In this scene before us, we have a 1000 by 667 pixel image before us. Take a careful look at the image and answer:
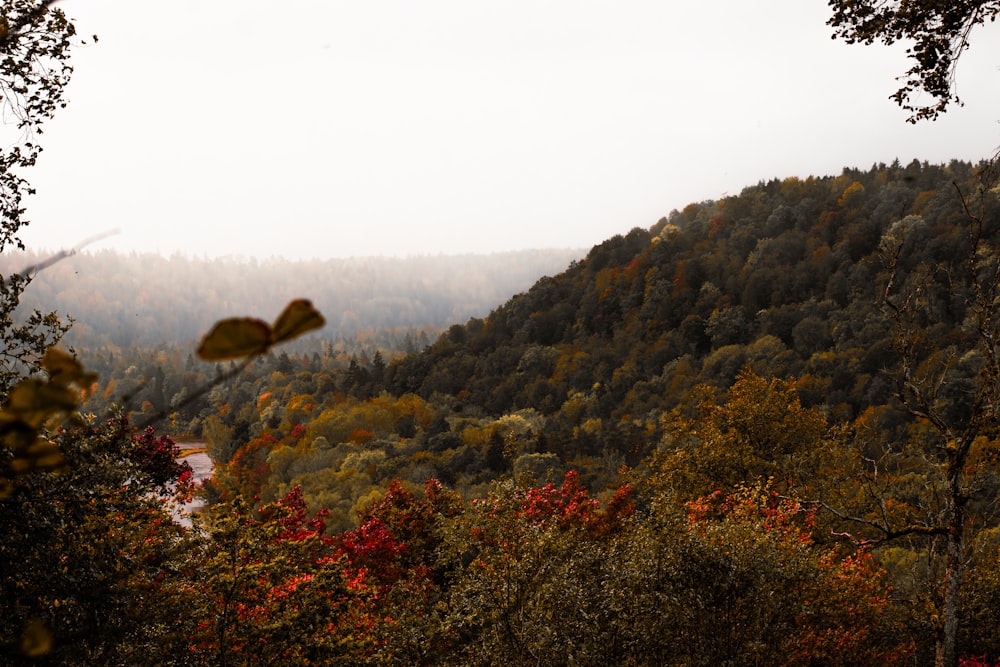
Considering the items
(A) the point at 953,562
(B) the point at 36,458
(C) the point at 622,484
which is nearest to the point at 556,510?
(A) the point at 953,562

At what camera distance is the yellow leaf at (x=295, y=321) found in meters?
0.93

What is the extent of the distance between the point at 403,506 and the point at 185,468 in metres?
6.61

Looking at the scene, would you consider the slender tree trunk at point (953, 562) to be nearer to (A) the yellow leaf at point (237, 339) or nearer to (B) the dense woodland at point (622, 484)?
(B) the dense woodland at point (622, 484)

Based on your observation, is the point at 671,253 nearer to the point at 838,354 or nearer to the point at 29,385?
the point at 838,354

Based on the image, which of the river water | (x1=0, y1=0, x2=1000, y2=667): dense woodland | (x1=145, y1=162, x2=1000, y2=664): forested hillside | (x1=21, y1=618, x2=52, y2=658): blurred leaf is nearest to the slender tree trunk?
(x1=0, y1=0, x2=1000, y2=667): dense woodland

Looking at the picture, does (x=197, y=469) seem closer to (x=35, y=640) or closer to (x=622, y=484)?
(x=622, y=484)

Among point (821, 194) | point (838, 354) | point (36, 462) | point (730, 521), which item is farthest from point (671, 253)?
point (36, 462)

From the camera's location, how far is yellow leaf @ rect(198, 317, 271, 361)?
37.5 inches

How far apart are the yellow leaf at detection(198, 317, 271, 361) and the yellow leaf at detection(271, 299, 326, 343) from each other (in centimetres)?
3

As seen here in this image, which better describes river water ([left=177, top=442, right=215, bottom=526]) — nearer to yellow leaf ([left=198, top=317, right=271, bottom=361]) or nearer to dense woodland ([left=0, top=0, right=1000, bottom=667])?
dense woodland ([left=0, top=0, right=1000, bottom=667])

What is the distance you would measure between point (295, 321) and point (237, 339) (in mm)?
104

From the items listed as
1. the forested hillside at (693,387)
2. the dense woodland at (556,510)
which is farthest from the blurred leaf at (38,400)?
the forested hillside at (693,387)

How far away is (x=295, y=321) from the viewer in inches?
38.3

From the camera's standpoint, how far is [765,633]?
954cm
